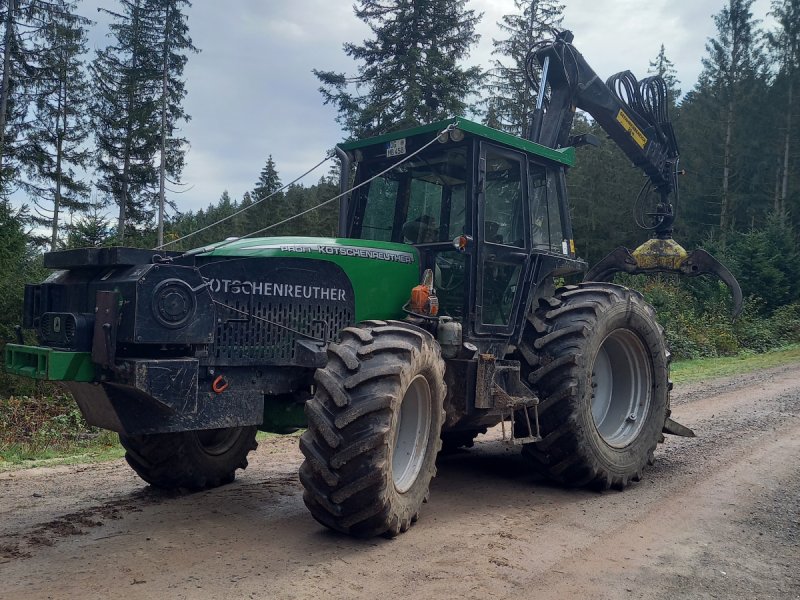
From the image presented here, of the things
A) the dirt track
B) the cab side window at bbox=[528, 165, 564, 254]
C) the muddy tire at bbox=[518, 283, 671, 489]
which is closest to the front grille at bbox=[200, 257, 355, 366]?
the dirt track

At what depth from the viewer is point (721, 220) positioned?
3641cm

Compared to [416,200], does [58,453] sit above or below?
below

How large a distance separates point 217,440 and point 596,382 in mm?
3571

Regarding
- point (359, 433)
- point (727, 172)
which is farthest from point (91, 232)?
point (727, 172)

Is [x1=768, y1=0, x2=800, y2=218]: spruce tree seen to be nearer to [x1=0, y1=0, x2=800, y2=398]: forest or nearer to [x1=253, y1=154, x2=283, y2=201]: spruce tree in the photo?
[x1=0, y1=0, x2=800, y2=398]: forest

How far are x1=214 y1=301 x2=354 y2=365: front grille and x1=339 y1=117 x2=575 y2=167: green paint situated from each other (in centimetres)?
168

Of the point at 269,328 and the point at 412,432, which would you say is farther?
the point at 412,432

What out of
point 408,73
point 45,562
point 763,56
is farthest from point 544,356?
point 763,56

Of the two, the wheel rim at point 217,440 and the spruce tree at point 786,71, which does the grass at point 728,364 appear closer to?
the wheel rim at point 217,440

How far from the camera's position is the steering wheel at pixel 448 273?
596 centimetres

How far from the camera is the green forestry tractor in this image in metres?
4.39

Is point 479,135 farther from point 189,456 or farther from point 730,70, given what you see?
point 730,70

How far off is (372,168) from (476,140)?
1159 millimetres

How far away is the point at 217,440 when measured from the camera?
20.3 ft
